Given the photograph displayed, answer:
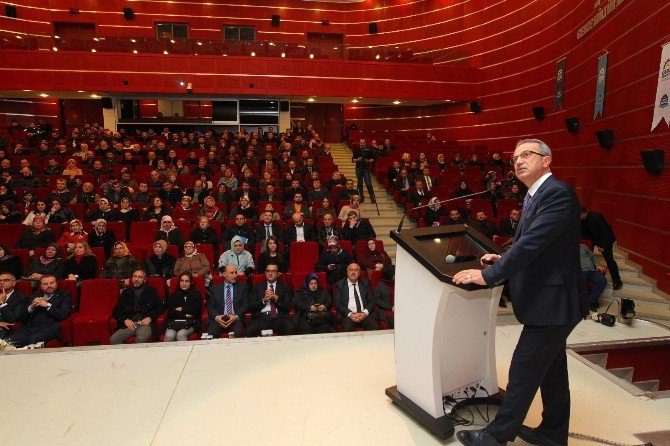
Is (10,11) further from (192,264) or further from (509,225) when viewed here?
(509,225)

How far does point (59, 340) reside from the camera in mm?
4027

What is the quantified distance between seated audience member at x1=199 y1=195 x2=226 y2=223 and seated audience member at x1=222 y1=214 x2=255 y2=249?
486 millimetres

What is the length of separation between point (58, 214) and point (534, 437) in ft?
20.7

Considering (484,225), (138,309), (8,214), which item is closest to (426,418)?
(138,309)

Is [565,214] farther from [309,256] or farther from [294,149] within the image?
[294,149]

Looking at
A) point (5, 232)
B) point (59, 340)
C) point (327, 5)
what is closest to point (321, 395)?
point (59, 340)

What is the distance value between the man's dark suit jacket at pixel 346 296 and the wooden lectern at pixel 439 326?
2095 mm

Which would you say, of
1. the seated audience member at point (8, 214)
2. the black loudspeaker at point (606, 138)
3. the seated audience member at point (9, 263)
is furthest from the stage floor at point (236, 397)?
the black loudspeaker at point (606, 138)

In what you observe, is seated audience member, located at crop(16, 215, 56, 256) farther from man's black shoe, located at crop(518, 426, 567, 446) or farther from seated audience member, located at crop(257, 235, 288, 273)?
man's black shoe, located at crop(518, 426, 567, 446)

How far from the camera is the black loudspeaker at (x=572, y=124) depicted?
25.4 feet

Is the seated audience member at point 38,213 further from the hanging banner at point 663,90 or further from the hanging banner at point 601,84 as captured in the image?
the hanging banner at point 601,84

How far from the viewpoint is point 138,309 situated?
4203mm

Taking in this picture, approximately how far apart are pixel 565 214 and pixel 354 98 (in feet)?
39.0

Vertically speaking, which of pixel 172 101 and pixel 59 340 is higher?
pixel 172 101
